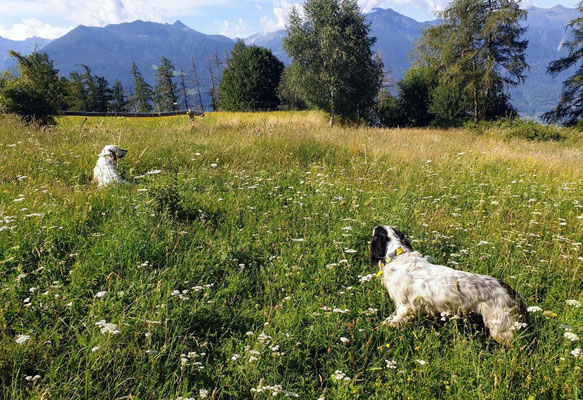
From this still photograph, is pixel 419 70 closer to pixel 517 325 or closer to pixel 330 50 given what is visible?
pixel 330 50

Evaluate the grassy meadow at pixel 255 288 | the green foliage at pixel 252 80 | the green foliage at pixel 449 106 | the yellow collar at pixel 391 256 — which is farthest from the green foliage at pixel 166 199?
the green foliage at pixel 252 80

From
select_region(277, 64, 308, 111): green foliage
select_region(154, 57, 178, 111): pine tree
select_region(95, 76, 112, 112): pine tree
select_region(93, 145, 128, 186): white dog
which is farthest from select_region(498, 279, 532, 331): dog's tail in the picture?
select_region(154, 57, 178, 111): pine tree

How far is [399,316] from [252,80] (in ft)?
177

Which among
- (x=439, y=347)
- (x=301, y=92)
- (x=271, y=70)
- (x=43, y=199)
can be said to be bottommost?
(x=439, y=347)

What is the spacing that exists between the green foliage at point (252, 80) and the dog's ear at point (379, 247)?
50263mm

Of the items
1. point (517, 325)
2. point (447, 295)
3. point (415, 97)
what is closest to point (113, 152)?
point (447, 295)

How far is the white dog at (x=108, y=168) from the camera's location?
5.57 metres

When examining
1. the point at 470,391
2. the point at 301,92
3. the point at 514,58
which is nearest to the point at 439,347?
the point at 470,391

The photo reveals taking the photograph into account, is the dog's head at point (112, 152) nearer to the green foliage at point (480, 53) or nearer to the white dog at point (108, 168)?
the white dog at point (108, 168)

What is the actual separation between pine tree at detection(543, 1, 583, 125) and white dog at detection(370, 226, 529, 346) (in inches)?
1643

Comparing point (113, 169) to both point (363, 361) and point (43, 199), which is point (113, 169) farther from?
point (363, 361)

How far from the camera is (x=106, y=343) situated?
7.61 feet

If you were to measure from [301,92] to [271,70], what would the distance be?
28.2 m

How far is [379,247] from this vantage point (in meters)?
3.73
